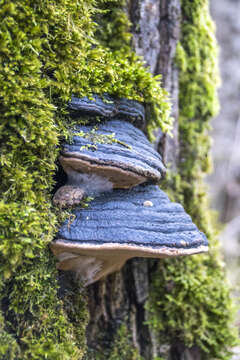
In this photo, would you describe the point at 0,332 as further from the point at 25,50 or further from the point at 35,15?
the point at 35,15

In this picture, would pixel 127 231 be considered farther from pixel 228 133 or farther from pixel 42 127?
pixel 228 133

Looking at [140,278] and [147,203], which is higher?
[147,203]

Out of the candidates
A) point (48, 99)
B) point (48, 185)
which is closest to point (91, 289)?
point (48, 185)

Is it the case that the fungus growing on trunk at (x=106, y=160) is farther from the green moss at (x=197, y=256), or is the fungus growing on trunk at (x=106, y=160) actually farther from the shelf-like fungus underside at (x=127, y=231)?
the green moss at (x=197, y=256)

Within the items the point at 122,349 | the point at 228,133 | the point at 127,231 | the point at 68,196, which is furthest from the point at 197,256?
the point at 228,133

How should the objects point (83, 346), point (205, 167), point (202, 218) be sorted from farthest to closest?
point (205, 167) < point (202, 218) < point (83, 346)

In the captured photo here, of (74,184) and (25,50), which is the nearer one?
(25,50)

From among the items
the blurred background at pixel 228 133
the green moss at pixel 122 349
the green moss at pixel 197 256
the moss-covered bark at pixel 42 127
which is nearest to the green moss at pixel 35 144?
the moss-covered bark at pixel 42 127
